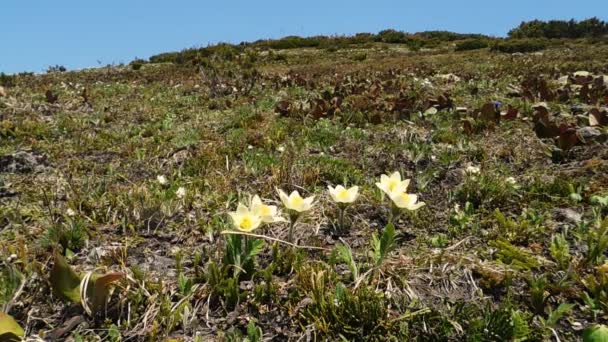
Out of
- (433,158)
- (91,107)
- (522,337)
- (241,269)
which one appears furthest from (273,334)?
(91,107)

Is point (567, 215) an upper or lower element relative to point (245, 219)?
lower

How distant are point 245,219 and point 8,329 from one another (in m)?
1.23

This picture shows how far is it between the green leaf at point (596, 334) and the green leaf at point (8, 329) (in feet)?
8.22

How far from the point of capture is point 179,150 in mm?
5992

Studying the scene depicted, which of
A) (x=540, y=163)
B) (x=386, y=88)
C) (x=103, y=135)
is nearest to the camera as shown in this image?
(x=540, y=163)

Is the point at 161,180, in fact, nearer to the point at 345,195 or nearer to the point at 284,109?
the point at 345,195

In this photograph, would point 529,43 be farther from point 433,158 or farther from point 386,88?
point 433,158

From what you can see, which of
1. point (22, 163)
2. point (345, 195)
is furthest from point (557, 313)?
point (22, 163)

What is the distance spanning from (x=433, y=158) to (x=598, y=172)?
1524mm

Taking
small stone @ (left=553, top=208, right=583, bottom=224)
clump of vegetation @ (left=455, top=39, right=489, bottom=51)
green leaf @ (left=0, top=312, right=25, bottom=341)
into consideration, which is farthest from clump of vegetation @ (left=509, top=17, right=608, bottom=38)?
green leaf @ (left=0, top=312, right=25, bottom=341)

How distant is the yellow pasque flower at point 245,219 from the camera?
9.13 feet

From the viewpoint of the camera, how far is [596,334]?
6.98 ft

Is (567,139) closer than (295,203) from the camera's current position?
No

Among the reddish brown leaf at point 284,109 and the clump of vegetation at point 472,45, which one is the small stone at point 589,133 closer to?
the reddish brown leaf at point 284,109
